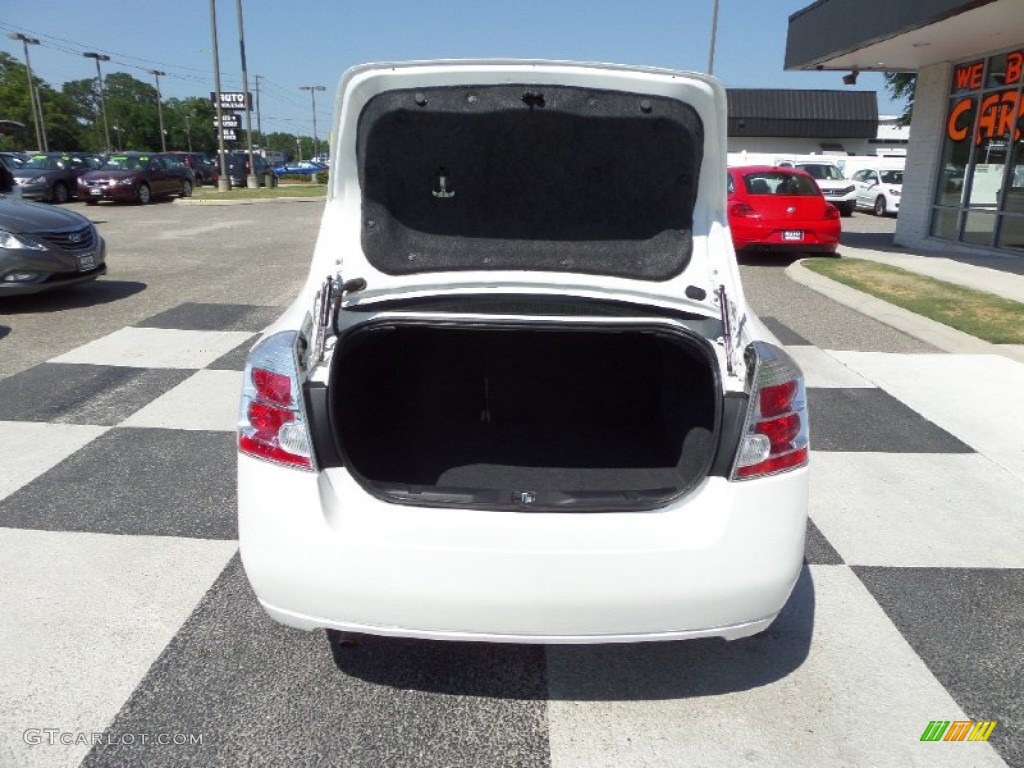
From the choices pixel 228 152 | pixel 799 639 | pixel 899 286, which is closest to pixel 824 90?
pixel 228 152

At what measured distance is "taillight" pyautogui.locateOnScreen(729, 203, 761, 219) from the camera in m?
12.0

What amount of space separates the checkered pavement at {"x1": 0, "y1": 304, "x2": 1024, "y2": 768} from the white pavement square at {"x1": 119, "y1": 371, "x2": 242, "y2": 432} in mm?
526

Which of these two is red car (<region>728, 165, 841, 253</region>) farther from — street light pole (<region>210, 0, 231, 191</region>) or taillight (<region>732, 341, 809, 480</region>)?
street light pole (<region>210, 0, 231, 191</region>)

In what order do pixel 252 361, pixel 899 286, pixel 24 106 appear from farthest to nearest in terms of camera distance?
pixel 24 106, pixel 899 286, pixel 252 361

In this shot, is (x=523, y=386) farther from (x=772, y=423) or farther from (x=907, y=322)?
(x=907, y=322)

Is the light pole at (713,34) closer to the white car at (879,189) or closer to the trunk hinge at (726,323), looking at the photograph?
the white car at (879,189)

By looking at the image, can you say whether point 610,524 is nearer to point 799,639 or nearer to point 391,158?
point 799,639

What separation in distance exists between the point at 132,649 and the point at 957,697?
2.76m

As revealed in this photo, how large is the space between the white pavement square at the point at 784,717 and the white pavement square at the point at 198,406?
299 centimetres

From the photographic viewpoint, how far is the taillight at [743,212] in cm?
1200

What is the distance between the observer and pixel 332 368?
232cm

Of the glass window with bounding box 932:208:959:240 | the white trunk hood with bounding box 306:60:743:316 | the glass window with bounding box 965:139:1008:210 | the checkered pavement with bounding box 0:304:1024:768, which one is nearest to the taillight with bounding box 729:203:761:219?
the glass window with bounding box 965:139:1008:210

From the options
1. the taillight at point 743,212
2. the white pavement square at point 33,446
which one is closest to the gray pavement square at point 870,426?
the white pavement square at point 33,446

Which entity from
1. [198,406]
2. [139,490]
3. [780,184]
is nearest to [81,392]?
[198,406]
